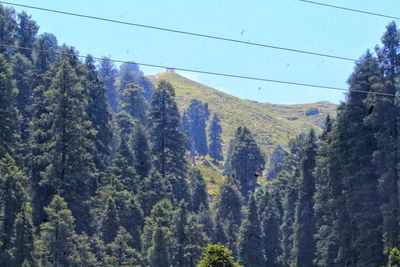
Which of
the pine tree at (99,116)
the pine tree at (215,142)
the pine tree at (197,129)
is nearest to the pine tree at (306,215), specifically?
the pine tree at (99,116)

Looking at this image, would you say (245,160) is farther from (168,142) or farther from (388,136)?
(388,136)

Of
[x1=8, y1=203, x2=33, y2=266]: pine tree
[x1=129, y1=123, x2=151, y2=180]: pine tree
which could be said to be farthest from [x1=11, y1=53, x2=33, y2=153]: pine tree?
[x1=8, y1=203, x2=33, y2=266]: pine tree

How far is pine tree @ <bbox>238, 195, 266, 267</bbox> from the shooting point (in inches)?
3041

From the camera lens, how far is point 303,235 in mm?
71562

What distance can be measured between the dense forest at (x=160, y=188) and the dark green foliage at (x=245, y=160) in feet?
63.5

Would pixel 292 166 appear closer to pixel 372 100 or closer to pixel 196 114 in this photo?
pixel 372 100

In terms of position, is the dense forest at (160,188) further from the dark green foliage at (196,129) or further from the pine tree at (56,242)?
the dark green foliage at (196,129)

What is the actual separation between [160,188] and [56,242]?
75.2 feet

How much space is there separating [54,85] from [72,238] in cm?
1744

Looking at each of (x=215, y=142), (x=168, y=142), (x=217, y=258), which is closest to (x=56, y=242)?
(x=217, y=258)

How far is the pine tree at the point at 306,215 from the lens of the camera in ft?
235

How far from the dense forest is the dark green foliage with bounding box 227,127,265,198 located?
63.5ft

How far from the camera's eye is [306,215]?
72.2 meters

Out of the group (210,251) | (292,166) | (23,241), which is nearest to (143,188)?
(23,241)
